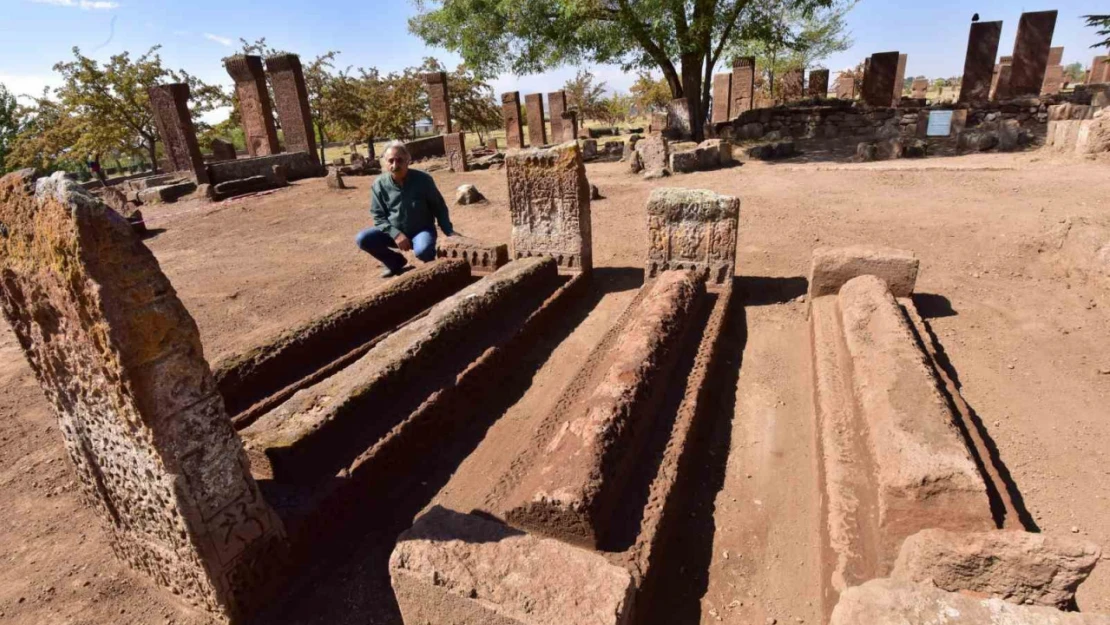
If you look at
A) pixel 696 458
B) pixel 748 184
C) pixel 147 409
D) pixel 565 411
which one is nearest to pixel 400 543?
pixel 147 409

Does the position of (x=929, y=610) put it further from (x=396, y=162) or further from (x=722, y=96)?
(x=722, y=96)

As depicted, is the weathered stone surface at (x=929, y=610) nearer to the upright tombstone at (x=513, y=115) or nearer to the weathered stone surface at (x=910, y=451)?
the weathered stone surface at (x=910, y=451)

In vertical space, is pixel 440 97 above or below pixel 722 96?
above

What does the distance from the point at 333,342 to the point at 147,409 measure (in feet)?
7.42

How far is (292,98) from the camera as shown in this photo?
16531mm

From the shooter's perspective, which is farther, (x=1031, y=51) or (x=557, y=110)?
(x=557, y=110)

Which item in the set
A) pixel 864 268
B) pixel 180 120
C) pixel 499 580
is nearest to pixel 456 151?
pixel 180 120

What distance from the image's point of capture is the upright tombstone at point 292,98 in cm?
1631

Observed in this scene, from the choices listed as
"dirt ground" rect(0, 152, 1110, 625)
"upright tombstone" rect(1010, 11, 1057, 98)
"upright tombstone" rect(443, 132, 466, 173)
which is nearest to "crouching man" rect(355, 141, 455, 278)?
"dirt ground" rect(0, 152, 1110, 625)

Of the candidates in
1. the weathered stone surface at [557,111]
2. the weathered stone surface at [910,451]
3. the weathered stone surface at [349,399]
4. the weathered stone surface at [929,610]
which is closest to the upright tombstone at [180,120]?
the weathered stone surface at [557,111]

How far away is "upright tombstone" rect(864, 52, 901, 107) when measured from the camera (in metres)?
17.0

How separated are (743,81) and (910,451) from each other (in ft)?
71.8

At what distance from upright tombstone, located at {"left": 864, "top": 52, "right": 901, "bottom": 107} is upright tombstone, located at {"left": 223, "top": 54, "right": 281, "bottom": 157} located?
60.8ft

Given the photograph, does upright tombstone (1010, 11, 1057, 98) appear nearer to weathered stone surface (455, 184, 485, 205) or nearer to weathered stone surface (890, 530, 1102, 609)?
weathered stone surface (455, 184, 485, 205)
